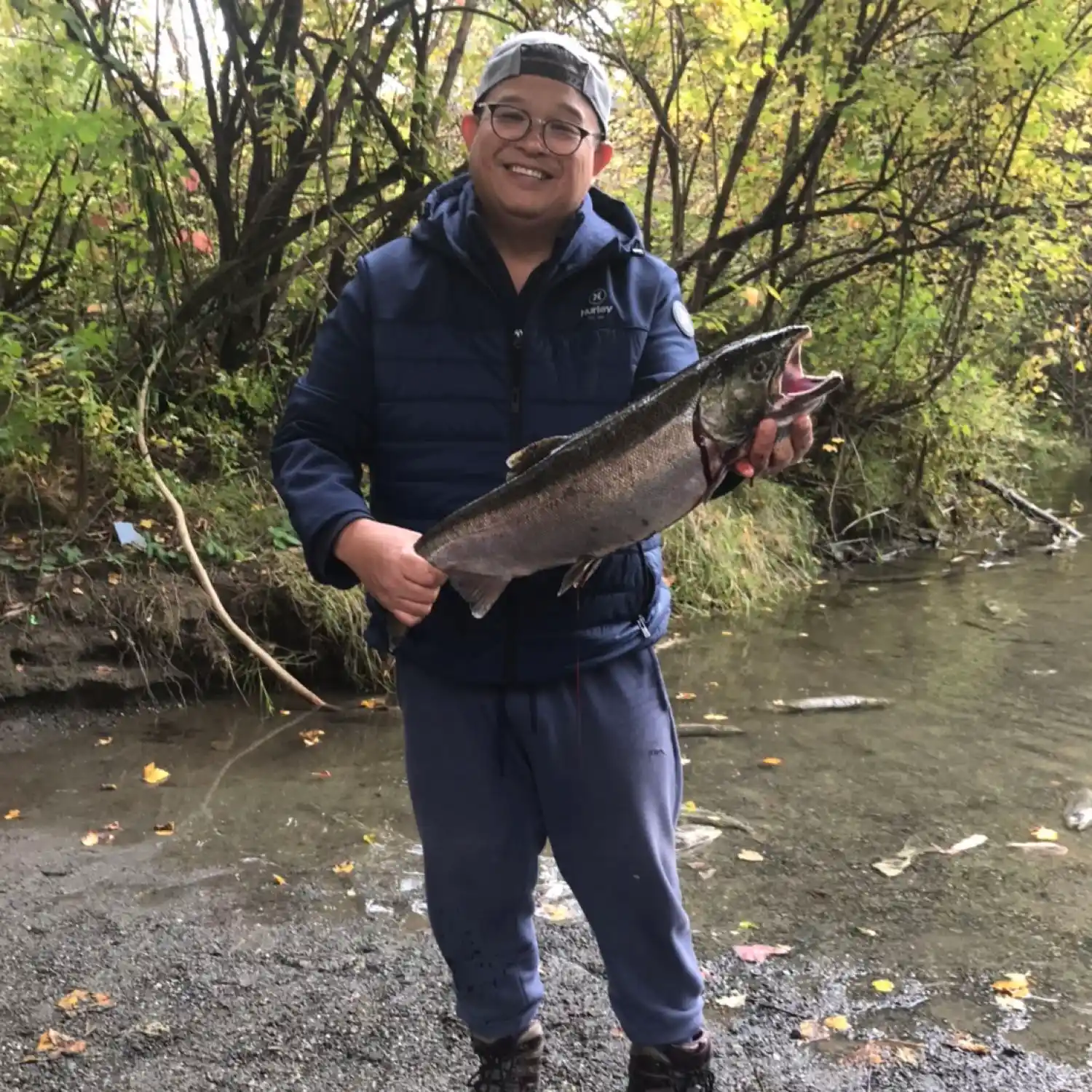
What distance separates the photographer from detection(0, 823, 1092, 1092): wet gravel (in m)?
Result: 2.42

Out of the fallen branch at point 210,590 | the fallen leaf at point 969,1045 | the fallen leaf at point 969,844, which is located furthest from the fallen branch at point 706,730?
the fallen leaf at point 969,1045

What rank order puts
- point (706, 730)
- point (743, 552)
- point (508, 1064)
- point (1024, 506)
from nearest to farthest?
point (508, 1064), point (706, 730), point (743, 552), point (1024, 506)

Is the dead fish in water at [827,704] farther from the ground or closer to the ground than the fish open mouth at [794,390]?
closer to the ground

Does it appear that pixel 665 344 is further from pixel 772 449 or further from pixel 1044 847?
pixel 1044 847

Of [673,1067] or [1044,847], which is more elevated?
[673,1067]

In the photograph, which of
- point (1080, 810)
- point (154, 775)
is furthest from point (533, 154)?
point (1080, 810)

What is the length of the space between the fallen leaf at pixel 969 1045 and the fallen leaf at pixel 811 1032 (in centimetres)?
31

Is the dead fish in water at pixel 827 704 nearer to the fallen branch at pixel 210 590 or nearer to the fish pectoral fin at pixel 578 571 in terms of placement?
the fallen branch at pixel 210 590

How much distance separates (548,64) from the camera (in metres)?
2.01

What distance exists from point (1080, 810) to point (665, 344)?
304cm

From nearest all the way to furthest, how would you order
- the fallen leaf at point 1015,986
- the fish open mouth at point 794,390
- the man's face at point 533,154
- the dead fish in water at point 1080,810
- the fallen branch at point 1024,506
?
the fish open mouth at point 794,390, the man's face at point 533,154, the fallen leaf at point 1015,986, the dead fish in water at point 1080,810, the fallen branch at point 1024,506

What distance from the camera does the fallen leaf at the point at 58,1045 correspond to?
2.47 m

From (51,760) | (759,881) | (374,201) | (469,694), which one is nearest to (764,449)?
(469,694)

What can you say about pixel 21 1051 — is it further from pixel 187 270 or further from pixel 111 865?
pixel 187 270
